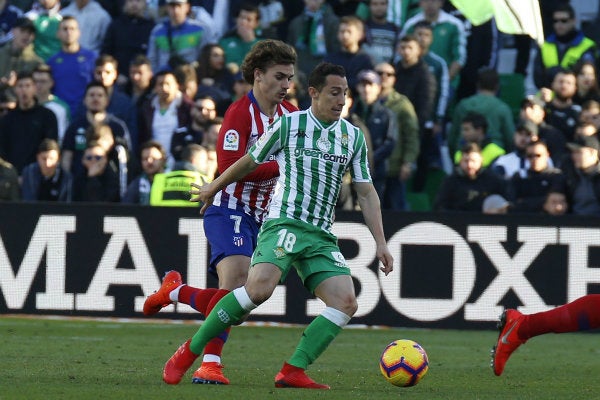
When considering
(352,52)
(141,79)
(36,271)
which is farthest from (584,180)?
(36,271)

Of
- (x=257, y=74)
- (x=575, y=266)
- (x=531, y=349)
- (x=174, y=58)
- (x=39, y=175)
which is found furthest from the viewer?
(x=174, y=58)

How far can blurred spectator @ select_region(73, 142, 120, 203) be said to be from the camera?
14328 mm

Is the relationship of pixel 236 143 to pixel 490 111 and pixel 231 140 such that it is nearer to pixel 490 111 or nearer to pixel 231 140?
pixel 231 140

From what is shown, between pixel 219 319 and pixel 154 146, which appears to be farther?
pixel 154 146

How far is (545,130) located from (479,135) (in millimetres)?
724

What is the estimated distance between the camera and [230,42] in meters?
16.4

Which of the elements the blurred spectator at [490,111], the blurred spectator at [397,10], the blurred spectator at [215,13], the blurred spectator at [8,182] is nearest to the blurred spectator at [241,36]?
the blurred spectator at [215,13]

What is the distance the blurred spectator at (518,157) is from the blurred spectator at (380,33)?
2.22 meters

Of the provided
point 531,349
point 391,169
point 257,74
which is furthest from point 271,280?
point 391,169

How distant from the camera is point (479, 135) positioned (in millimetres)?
14617

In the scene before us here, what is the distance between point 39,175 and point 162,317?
2457 millimetres

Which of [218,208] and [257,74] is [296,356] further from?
[257,74]

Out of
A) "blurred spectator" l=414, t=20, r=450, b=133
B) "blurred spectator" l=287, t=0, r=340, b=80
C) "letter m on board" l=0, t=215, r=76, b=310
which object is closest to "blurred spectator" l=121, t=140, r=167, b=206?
"letter m on board" l=0, t=215, r=76, b=310

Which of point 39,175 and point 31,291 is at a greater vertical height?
point 39,175
